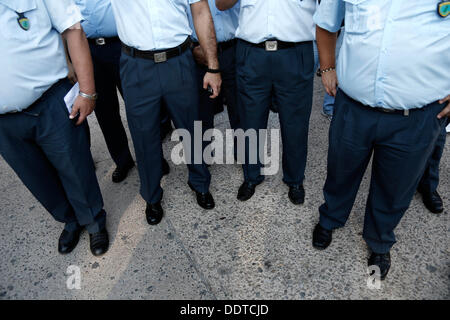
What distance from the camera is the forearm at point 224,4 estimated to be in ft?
7.58

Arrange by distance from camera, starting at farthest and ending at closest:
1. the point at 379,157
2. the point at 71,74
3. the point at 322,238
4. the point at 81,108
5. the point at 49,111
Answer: the point at 322,238, the point at 71,74, the point at 81,108, the point at 49,111, the point at 379,157

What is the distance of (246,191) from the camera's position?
2742 millimetres

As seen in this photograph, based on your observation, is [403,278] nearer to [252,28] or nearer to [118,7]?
[252,28]

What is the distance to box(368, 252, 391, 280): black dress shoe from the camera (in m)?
2.05

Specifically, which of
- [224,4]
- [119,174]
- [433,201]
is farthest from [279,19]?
[119,174]

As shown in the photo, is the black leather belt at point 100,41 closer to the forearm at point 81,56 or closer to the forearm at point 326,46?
the forearm at point 81,56

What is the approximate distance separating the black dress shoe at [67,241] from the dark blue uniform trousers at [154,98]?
0.66 m

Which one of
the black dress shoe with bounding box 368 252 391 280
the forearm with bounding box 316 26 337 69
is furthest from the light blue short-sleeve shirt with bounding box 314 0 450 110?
the black dress shoe with bounding box 368 252 391 280

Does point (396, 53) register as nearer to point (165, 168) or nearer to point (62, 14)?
point (62, 14)

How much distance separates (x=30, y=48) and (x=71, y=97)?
0.35 metres

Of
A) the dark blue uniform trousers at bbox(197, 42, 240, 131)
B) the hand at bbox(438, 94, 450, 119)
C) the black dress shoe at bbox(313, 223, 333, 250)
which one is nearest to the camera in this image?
the hand at bbox(438, 94, 450, 119)

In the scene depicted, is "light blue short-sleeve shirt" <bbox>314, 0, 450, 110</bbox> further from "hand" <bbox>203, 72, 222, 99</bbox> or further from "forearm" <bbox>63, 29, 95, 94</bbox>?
"forearm" <bbox>63, 29, 95, 94</bbox>

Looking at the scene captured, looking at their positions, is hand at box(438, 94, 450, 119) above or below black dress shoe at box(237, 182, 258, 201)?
above

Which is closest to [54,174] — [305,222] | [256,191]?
[256,191]
